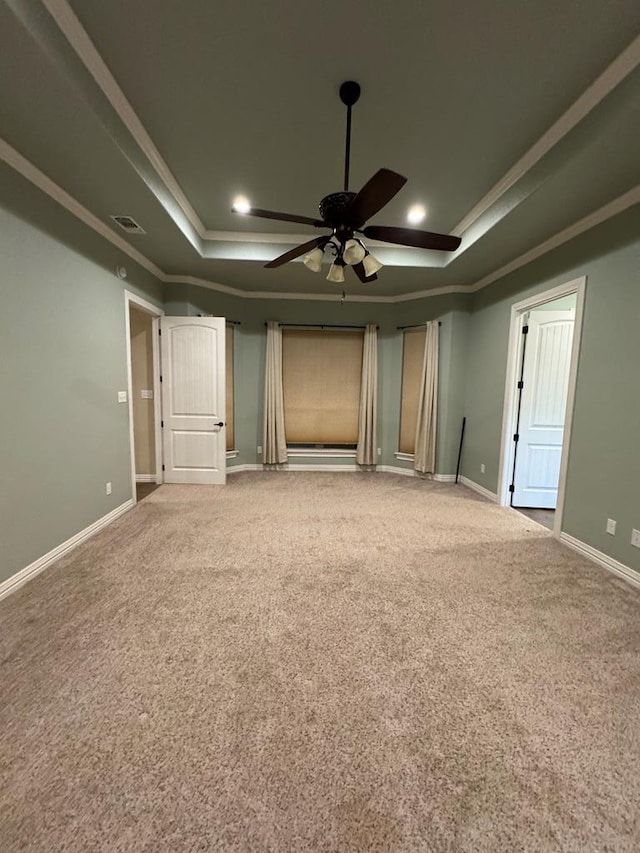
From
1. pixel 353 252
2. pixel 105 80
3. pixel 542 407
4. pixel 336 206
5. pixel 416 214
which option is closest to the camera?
pixel 105 80

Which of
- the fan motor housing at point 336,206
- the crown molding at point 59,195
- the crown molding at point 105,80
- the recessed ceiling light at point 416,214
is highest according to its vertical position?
the recessed ceiling light at point 416,214

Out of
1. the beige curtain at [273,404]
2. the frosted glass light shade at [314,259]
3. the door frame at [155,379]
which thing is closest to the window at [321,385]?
the beige curtain at [273,404]

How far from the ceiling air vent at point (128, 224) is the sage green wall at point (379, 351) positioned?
1.46 meters

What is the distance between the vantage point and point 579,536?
9.25 feet

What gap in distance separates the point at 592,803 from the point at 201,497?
373cm

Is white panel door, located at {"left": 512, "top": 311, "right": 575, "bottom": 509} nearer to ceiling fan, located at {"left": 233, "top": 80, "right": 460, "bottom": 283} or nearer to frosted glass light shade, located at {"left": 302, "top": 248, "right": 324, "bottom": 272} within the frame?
ceiling fan, located at {"left": 233, "top": 80, "right": 460, "bottom": 283}

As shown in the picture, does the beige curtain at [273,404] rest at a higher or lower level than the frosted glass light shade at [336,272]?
lower

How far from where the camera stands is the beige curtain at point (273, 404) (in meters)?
5.08

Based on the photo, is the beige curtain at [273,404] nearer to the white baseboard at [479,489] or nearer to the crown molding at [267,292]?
the crown molding at [267,292]

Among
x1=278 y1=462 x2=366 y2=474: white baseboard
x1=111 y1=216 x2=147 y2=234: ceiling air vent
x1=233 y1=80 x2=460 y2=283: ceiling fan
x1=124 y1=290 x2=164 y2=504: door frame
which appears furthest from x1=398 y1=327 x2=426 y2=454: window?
x1=111 y1=216 x2=147 y2=234: ceiling air vent

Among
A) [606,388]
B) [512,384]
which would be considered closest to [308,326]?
[512,384]

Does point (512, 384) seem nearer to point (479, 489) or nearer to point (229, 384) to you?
point (479, 489)

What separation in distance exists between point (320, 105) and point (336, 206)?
679 millimetres

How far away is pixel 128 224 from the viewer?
3021 millimetres
